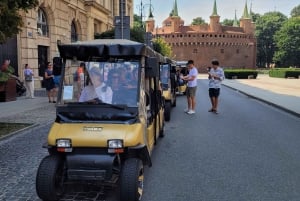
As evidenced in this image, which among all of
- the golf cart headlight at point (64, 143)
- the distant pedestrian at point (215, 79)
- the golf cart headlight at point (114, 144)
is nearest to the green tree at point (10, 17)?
the golf cart headlight at point (64, 143)

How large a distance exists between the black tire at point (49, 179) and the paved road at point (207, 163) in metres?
0.42

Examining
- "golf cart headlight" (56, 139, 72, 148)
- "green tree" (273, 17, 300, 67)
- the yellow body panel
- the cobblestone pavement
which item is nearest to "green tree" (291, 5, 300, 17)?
"green tree" (273, 17, 300, 67)

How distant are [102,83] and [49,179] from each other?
167 cm

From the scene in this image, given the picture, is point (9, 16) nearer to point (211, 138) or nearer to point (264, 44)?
point (211, 138)

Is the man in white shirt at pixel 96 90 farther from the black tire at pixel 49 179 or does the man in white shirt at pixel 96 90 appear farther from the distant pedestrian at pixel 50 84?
the distant pedestrian at pixel 50 84

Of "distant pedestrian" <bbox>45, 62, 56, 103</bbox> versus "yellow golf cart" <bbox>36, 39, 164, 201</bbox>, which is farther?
"distant pedestrian" <bbox>45, 62, 56, 103</bbox>

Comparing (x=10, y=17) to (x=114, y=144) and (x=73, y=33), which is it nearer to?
(x=114, y=144)

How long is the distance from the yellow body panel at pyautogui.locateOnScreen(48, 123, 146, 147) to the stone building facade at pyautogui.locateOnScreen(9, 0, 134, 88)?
14.0 meters

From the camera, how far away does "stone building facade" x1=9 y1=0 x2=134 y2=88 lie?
2352 centimetres

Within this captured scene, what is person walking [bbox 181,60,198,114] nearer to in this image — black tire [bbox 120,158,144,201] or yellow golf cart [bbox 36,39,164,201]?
yellow golf cart [bbox 36,39,164,201]

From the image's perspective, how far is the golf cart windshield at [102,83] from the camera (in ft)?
20.3

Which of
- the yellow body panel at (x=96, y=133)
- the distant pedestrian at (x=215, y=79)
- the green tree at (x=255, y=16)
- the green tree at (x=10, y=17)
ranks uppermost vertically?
the green tree at (x=255, y=16)

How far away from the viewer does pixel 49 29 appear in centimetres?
2727

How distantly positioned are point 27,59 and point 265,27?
9862 centimetres
